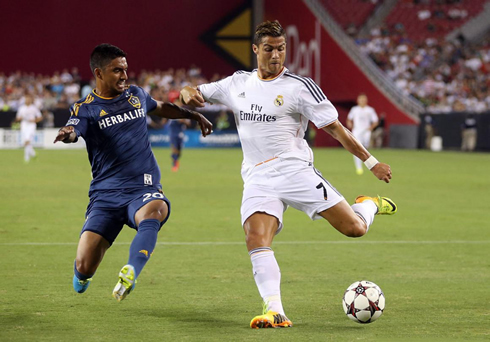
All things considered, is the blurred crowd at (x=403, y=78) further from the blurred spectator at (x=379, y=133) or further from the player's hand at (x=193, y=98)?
the player's hand at (x=193, y=98)

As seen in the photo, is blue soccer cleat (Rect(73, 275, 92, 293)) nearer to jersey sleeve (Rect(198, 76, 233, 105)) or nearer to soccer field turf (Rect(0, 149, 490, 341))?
soccer field turf (Rect(0, 149, 490, 341))

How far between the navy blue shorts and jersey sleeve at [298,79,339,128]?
4.75 feet

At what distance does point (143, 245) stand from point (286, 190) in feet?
3.93

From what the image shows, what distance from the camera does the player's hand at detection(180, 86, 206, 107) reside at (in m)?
6.70

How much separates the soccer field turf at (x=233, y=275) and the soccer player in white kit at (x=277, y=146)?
75 centimetres

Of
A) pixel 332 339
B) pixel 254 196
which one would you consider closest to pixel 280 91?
pixel 254 196

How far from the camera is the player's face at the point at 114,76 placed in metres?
6.72

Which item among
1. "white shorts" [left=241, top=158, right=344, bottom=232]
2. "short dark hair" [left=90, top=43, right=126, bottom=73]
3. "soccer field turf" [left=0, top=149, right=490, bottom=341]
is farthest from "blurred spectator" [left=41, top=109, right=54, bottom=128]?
"white shorts" [left=241, top=158, right=344, bottom=232]

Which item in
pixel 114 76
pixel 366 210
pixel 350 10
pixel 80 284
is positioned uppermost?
pixel 114 76

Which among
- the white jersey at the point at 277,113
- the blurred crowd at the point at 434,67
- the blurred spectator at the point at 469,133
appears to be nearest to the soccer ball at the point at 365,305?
the white jersey at the point at 277,113

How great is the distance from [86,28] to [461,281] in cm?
4034

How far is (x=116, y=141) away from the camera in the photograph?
6.83 meters

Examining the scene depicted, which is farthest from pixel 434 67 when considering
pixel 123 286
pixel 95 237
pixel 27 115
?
pixel 123 286

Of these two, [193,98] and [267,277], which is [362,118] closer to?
[193,98]
